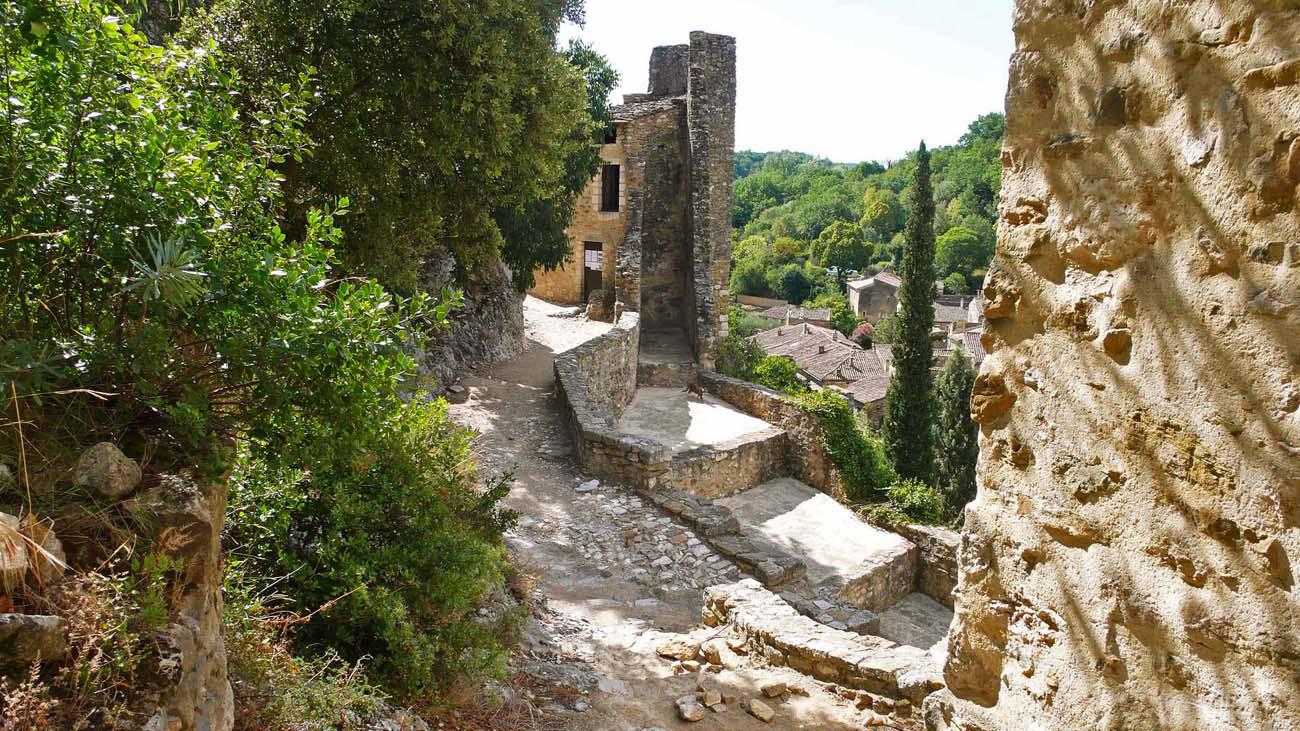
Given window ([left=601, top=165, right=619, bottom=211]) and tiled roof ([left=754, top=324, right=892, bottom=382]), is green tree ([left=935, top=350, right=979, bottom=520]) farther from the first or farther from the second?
tiled roof ([left=754, top=324, right=892, bottom=382])

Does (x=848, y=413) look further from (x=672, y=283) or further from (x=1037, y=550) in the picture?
(x=1037, y=550)

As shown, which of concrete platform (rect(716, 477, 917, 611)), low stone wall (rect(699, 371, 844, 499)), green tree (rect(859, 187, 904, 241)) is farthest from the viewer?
green tree (rect(859, 187, 904, 241))

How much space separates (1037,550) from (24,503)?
2973 mm

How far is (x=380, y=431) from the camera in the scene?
11.5 feet

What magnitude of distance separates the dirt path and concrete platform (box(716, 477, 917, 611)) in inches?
111

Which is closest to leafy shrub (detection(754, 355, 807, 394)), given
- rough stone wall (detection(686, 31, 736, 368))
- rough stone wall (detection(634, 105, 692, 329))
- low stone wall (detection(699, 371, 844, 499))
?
rough stone wall (detection(686, 31, 736, 368))

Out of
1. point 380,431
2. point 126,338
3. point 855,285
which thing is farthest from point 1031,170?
point 855,285

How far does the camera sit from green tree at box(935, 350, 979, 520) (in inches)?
762

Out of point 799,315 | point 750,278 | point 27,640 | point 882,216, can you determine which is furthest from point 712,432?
point 882,216

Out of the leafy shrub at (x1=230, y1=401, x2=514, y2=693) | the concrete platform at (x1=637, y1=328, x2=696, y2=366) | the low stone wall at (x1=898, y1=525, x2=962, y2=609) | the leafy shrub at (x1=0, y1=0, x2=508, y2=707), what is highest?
the leafy shrub at (x1=0, y1=0, x2=508, y2=707)

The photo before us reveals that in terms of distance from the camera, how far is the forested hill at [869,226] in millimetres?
70062

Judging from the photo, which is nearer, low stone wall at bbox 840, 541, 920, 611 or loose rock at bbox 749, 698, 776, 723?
loose rock at bbox 749, 698, 776, 723

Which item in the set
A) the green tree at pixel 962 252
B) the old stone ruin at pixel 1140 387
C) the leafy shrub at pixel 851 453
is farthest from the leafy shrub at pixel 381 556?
the green tree at pixel 962 252

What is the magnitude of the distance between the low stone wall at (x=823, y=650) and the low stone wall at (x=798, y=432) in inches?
314
